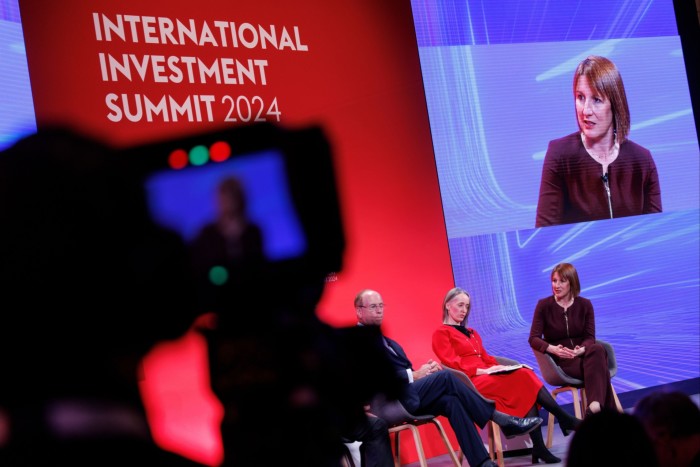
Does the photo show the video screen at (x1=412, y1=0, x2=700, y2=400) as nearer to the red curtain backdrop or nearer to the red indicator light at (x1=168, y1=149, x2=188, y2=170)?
the red curtain backdrop

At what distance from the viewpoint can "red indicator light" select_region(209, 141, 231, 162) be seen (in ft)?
1.36

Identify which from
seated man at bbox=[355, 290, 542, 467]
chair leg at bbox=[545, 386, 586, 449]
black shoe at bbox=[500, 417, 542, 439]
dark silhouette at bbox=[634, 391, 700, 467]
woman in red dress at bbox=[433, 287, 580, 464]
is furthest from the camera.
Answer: chair leg at bbox=[545, 386, 586, 449]

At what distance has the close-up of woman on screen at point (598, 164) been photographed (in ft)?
20.3

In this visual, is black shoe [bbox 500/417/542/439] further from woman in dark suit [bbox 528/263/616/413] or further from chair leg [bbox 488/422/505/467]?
woman in dark suit [bbox 528/263/616/413]

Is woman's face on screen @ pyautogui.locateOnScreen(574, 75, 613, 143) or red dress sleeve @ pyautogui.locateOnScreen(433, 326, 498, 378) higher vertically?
woman's face on screen @ pyautogui.locateOnScreen(574, 75, 613, 143)

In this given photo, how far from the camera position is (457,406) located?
4504 millimetres

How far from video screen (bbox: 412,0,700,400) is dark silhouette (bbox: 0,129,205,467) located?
17.4 ft

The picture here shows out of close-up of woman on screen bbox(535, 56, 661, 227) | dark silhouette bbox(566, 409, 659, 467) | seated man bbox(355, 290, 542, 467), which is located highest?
close-up of woman on screen bbox(535, 56, 661, 227)

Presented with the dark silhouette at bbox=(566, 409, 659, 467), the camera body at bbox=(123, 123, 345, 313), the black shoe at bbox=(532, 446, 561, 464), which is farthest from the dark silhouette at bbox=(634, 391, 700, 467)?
the black shoe at bbox=(532, 446, 561, 464)

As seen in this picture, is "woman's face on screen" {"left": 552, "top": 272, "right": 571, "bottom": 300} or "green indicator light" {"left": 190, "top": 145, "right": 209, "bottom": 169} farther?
"woman's face on screen" {"left": 552, "top": 272, "right": 571, "bottom": 300}

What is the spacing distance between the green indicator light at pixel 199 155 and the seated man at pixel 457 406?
3994mm

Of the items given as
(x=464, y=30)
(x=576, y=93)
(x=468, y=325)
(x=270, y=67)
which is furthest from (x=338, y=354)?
(x=576, y=93)

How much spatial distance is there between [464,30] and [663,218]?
219 cm

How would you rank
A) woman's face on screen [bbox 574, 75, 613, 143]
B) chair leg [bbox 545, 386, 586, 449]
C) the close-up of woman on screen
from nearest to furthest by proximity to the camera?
chair leg [bbox 545, 386, 586, 449], the close-up of woman on screen, woman's face on screen [bbox 574, 75, 613, 143]
